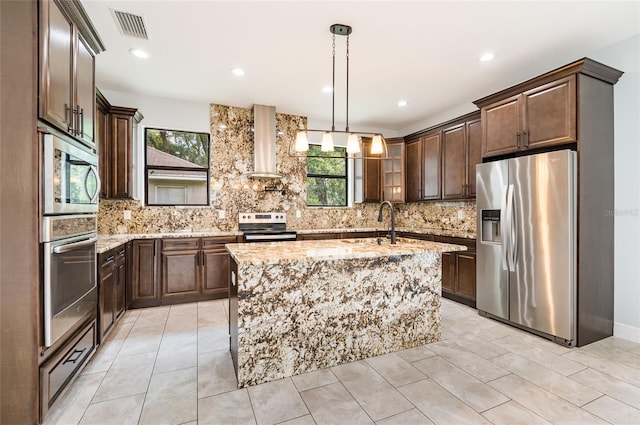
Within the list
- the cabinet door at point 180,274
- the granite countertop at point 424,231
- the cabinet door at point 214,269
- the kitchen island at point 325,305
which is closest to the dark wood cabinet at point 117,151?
the cabinet door at point 180,274

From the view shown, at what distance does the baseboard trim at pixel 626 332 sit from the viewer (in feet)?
9.27

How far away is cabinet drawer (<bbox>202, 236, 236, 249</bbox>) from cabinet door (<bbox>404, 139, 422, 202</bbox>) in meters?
2.99

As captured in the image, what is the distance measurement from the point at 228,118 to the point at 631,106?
15.5 ft

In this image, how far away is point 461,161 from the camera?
427 cm

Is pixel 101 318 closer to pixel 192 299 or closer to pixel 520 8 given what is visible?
pixel 192 299

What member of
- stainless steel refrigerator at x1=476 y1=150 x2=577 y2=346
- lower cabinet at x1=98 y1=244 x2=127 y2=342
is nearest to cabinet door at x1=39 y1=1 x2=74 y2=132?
lower cabinet at x1=98 y1=244 x2=127 y2=342

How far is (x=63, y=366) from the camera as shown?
1916 millimetres

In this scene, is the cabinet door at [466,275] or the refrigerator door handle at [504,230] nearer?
the refrigerator door handle at [504,230]

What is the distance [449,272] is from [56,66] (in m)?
4.52

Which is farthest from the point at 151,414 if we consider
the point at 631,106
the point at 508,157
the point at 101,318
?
the point at 631,106

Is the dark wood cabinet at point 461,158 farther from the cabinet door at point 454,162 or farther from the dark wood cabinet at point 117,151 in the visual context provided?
the dark wood cabinet at point 117,151

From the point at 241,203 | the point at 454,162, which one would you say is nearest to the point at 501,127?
the point at 454,162

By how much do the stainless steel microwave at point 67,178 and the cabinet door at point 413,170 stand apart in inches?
170

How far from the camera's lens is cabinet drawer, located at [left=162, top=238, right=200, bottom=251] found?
393 cm
